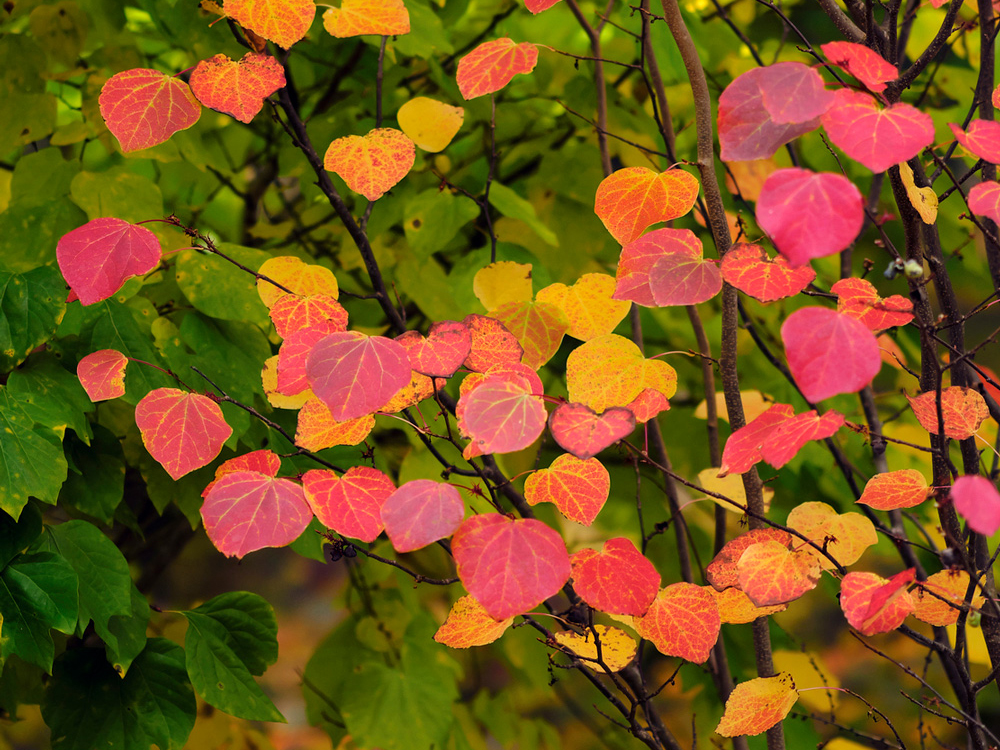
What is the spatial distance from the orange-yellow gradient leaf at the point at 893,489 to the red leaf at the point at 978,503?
0.18 meters

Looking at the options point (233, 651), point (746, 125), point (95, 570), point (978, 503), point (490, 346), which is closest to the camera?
point (978, 503)

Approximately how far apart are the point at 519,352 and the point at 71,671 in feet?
1.96

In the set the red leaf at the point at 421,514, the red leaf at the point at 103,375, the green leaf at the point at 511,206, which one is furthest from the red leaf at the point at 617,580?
the green leaf at the point at 511,206

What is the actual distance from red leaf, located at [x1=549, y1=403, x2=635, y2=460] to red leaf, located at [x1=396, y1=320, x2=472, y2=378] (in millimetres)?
81

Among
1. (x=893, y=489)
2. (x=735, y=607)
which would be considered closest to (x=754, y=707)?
(x=735, y=607)

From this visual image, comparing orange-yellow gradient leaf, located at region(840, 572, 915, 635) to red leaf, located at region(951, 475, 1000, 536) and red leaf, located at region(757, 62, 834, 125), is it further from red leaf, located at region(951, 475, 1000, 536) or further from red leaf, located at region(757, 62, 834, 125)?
red leaf, located at region(757, 62, 834, 125)

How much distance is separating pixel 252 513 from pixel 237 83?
33cm

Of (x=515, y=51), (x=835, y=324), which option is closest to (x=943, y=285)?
(x=835, y=324)

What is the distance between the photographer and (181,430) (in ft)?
1.83

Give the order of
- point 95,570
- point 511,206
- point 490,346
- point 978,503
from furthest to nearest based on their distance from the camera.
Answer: point 511,206 → point 95,570 → point 490,346 → point 978,503

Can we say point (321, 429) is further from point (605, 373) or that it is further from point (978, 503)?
point (978, 503)

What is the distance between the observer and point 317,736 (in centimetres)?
292

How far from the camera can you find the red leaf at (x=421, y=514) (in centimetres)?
44

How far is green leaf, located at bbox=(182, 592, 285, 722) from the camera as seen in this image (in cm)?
74
